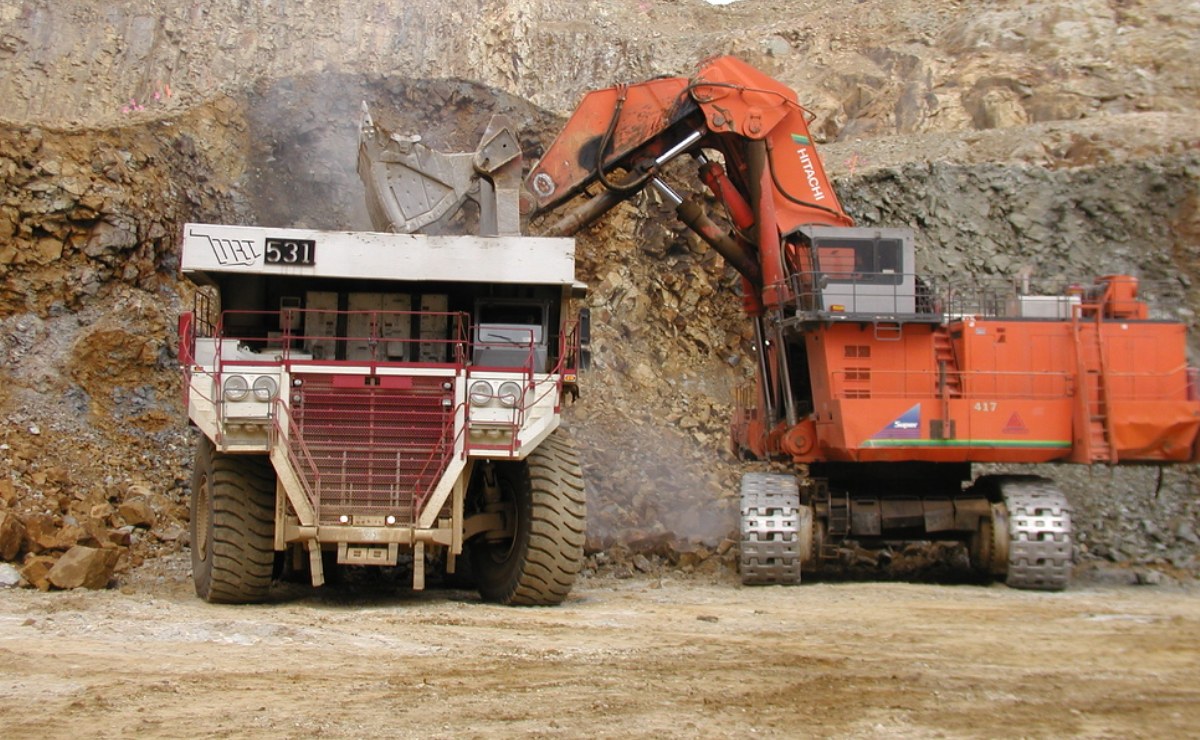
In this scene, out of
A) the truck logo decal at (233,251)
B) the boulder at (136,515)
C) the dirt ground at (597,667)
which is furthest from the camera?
the boulder at (136,515)

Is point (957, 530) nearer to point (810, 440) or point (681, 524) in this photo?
point (810, 440)

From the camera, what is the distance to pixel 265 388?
1227cm

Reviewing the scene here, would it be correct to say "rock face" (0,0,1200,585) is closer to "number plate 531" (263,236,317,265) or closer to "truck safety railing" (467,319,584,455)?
"number plate 531" (263,236,317,265)

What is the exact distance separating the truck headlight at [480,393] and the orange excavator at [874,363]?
3.79 m

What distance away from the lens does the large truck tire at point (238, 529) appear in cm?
1241

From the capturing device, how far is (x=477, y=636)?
10.5m

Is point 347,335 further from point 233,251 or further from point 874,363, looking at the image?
point 874,363

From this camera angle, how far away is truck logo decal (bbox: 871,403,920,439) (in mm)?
14945

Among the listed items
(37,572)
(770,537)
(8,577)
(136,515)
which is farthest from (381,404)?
(136,515)

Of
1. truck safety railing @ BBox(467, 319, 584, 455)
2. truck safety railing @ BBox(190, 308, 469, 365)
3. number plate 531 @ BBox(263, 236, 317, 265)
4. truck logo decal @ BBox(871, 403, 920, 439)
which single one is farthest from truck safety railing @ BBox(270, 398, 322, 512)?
truck logo decal @ BBox(871, 403, 920, 439)

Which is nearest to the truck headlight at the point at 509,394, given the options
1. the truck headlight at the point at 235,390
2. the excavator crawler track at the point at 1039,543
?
the truck headlight at the point at 235,390

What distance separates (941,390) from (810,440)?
1.54 m

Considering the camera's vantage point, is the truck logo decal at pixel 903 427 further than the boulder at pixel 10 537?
Yes

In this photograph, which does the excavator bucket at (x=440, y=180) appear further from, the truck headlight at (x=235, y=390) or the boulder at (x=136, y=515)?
the boulder at (x=136, y=515)
